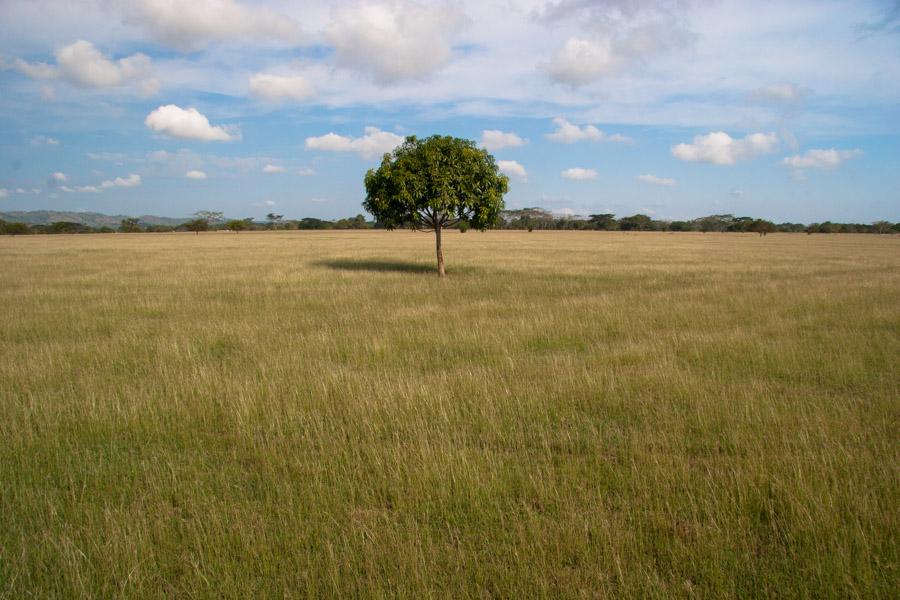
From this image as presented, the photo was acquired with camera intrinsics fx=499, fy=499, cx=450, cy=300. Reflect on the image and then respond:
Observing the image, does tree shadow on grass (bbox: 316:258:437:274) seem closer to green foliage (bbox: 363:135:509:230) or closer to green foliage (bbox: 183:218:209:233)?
green foliage (bbox: 363:135:509:230)

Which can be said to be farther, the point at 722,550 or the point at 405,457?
the point at 405,457

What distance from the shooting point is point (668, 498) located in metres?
4.41

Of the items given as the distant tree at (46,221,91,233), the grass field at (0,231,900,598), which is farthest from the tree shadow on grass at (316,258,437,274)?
the distant tree at (46,221,91,233)

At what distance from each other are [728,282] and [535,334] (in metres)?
15.8

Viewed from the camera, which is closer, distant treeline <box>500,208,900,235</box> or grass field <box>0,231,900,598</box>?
grass field <box>0,231,900,598</box>

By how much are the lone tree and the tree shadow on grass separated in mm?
4146

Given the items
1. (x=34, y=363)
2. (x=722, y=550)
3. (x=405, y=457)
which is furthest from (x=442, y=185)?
(x=722, y=550)

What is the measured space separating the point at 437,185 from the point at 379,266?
33.1 feet

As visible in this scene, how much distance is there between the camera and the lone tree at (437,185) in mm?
23016

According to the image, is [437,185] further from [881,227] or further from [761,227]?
[881,227]

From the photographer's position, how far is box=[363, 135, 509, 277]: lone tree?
23.0 metres

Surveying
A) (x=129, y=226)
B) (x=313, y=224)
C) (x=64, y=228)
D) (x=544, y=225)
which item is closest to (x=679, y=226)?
(x=544, y=225)

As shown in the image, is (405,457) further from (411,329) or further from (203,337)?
(203,337)

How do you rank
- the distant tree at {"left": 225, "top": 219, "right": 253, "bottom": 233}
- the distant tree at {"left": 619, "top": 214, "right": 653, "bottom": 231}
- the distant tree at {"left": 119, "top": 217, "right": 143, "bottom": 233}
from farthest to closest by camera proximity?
the distant tree at {"left": 619, "top": 214, "right": 653, "bottom": 231}
the distant tree at {"left": 119, "top": 217, "right": 143, "bottom": 233}
the distant tree at {"left": 225, "top": 219, "right": 253, "bottom": 233}
